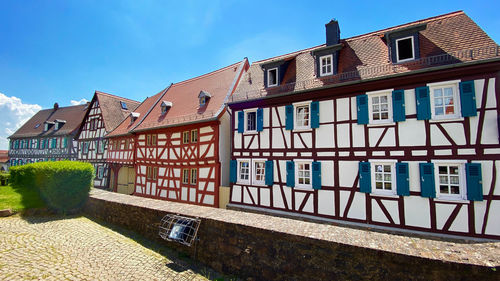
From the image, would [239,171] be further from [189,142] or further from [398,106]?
[398,106]

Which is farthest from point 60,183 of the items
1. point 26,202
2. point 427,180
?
point 427,180

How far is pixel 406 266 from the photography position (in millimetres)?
4352

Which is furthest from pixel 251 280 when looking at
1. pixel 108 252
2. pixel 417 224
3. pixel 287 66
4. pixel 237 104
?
pixel 287 66

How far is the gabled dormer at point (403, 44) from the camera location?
30.1 ft

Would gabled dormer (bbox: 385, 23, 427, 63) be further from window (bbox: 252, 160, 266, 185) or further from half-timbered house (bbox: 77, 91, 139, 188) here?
half-timbered house (bbox: 77, 91, 139, 188)

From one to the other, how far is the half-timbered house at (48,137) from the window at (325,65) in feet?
91.6

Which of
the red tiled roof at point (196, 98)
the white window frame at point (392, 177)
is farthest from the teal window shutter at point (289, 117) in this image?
the red tiled roof at point (196, 98)

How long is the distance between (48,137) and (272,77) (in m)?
32.0

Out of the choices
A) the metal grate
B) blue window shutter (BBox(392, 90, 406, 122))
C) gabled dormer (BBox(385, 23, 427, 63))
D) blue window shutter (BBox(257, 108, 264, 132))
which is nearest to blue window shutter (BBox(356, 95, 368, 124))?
blue window shutter (BBox(392, 90, 406, 122))

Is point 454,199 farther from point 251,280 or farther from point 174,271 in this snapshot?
point 174,271

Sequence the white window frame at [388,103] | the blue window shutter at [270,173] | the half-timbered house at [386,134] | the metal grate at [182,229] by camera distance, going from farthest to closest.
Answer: the blue window shutter at [270,173], the white window frame at [388,103], the half-timbered house at [386,134], the metal grate at [182,229]

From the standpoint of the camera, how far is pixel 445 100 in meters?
8.32

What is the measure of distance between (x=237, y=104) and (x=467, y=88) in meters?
9.26

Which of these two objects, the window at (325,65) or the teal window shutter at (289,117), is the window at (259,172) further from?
the window at (325,65)
